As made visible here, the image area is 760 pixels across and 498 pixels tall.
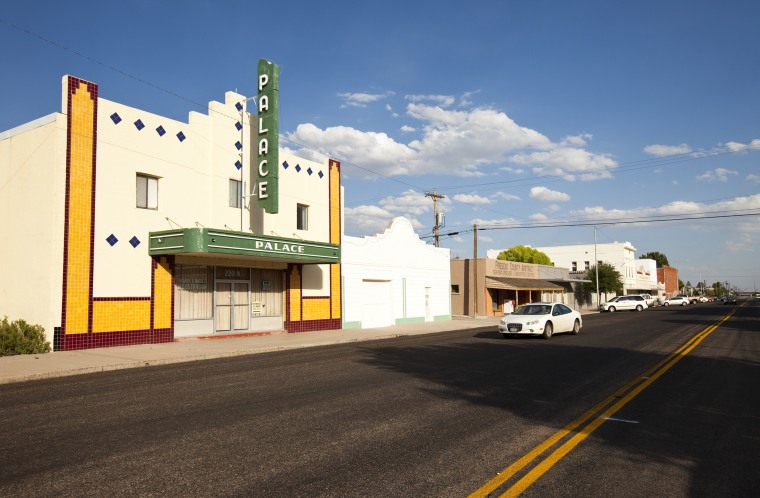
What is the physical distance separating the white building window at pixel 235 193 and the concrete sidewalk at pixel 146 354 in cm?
524

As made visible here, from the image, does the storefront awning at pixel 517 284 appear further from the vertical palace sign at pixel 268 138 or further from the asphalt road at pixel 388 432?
the asphalt road at pixel 388 432

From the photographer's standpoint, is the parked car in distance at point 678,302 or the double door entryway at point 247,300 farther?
the parked car in distance at point 678,302

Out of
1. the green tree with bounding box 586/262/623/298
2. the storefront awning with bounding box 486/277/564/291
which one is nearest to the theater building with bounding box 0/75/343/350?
the storefront awning with bounding box 486/277/564/291

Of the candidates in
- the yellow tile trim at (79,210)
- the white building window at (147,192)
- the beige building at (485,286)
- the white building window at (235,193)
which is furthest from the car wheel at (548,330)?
the beige building at (485,286)

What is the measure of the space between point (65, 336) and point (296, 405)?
1160 cm

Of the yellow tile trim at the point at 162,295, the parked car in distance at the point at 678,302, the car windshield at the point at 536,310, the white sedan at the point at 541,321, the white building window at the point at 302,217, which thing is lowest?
the parked car in distance at the point at 678,302

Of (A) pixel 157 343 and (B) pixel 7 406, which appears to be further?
(A) pixel 157 343

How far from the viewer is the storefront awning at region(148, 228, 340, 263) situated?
1844 cm

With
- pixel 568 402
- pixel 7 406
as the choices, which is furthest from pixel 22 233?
pixel 568 402

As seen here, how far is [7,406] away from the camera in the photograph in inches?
344

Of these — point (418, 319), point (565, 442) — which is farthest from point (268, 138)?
point (565, 442)

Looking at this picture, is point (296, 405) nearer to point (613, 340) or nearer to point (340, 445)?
point (340, 445)

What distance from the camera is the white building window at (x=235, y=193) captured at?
74.0 feet

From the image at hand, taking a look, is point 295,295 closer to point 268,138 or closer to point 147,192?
point 268,138
